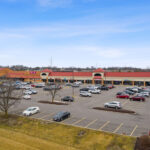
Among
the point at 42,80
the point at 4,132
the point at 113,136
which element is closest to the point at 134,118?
the point at 113,136

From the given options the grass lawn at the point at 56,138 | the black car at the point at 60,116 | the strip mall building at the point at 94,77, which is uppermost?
the strip mall building at the point at 94,77

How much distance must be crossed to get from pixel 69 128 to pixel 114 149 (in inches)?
265

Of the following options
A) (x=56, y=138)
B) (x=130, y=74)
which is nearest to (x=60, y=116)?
(x=56, y=138)

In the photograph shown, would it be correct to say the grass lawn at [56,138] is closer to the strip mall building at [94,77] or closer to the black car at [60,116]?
the black car at [60,116]

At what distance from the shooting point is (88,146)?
18.6 m

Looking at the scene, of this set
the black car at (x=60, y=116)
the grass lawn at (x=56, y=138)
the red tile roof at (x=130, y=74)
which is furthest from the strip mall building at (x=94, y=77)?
the grass lawn at (x=56, y=138)

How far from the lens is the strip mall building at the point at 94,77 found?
68.2 metres

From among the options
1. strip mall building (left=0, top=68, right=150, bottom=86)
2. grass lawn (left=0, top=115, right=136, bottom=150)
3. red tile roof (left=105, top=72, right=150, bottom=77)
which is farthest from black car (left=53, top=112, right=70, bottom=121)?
red tile roof (left=105, top=72, right=150, bottom=77)

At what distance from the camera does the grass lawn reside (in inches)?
714

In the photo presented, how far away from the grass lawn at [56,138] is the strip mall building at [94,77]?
5206 cm

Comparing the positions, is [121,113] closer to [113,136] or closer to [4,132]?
[113,136]

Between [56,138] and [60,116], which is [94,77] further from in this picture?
[56,138]

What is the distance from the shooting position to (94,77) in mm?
75188

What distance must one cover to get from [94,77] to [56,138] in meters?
55.9
